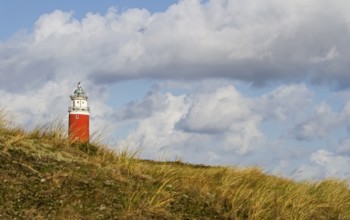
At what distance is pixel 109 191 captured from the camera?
31.4 ft

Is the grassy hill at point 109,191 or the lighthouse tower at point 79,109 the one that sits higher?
the lighthouse tower at point 79,109

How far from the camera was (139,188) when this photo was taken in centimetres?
996

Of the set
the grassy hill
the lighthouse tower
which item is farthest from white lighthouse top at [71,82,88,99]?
the grassy hill

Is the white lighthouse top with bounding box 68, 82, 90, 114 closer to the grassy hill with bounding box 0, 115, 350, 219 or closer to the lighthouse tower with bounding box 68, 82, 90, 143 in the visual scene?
the lighthouse tower with bounding box 68, 82, 90, 143

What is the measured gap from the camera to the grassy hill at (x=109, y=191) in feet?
28.8

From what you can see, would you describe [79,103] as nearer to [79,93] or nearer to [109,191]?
[79,93]

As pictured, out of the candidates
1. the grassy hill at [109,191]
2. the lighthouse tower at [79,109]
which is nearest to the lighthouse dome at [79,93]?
the lighthouse tower at [79,109]

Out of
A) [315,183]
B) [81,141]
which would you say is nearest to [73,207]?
[81,141]

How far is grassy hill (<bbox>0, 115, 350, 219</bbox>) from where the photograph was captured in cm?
879

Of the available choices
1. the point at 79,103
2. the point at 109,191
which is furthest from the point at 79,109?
the point at 109,191

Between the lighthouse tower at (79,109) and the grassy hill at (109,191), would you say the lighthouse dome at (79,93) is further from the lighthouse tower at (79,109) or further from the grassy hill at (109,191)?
the grassy hill at (109,191)

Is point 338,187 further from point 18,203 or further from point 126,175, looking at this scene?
point 18,203

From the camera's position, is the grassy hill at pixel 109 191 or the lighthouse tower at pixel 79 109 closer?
the grassy hill at pixel 109 191

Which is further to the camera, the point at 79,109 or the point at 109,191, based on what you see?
the point at 79,109
